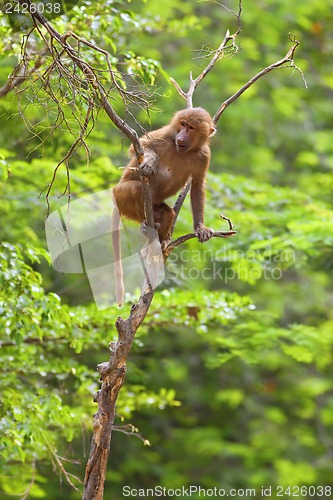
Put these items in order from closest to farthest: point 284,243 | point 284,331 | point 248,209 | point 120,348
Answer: point 120,348 < point 284,243 < point 284,331 < point 248,209

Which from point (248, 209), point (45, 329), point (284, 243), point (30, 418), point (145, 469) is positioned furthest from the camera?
point (145, 469)

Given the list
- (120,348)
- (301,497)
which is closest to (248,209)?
(120,348)

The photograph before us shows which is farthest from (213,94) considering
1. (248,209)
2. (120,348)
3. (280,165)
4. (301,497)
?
(120,348)

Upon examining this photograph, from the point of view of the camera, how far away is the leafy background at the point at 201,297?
20.4 ft

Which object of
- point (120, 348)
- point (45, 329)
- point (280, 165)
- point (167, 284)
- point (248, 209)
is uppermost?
point (280, 165)

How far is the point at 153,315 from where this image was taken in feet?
23.1

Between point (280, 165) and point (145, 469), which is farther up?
point (280, 165)

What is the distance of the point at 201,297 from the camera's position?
275 inches

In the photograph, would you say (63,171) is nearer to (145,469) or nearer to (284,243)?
(284,243)

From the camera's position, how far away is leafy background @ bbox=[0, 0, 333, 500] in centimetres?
622

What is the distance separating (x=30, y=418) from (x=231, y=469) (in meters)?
6.74

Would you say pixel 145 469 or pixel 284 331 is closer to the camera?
pixel 284 331

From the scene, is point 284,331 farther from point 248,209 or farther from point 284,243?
point 248,209

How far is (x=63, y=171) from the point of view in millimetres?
7461
